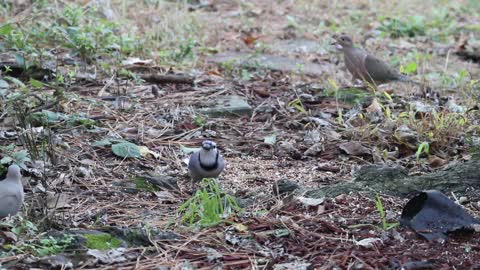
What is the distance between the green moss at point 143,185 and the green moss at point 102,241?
0.96 m

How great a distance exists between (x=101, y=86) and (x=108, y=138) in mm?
1110

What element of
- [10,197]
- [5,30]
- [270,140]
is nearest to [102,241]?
[10,197]

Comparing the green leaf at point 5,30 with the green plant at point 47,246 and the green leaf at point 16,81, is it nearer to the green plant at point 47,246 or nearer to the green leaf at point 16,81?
the green leaf at point 16,81

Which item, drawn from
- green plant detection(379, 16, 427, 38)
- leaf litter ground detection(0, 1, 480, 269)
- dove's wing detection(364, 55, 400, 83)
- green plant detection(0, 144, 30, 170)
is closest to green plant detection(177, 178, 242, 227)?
leaf litter ground detection(0, 1, 480, 269)

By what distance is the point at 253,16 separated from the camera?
30.7 ft

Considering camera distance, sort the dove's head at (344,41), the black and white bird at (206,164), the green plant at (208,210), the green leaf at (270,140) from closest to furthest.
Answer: the green plant at (208,210), the black and white bird at (206,164), the green leaf at (270,140), the dove's head at (344,41)

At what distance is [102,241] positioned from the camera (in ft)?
10.9

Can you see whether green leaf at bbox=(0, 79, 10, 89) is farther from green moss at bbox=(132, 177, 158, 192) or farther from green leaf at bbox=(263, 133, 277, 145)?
green leaf at bbox=(263, 133, 277, 145)

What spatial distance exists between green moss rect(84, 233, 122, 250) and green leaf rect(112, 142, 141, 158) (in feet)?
4.79

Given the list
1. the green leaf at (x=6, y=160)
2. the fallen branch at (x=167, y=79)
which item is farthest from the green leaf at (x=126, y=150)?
the fallen branch at (x=167, y=79)

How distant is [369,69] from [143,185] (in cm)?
306

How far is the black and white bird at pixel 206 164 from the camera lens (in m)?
4.30

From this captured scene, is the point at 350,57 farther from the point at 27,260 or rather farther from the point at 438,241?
the point at 27,260

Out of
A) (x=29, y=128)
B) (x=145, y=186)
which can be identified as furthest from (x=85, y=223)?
(x=29, y=128)
